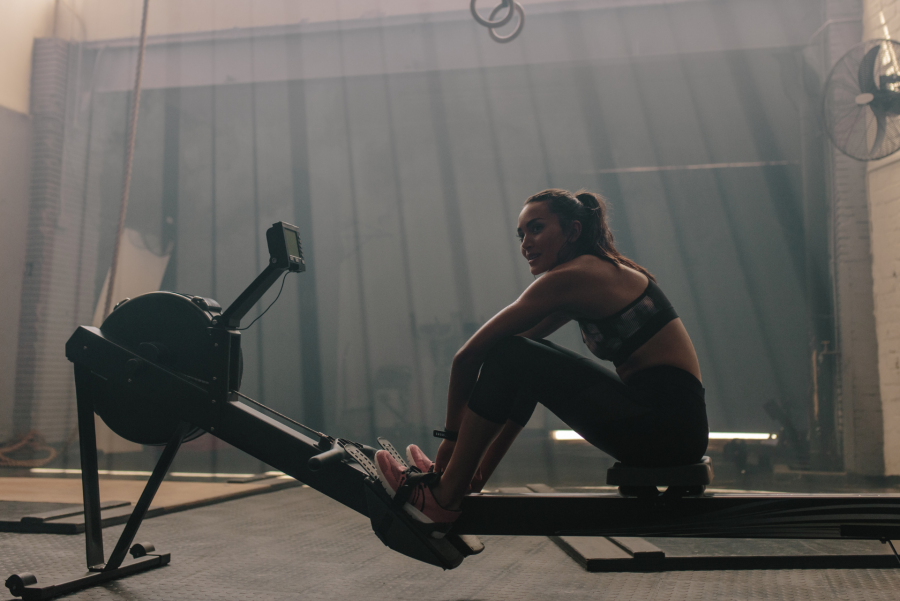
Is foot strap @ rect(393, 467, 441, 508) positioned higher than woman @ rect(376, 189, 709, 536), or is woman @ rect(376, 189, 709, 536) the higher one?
woman @ rect(376, 189, 709, 536)

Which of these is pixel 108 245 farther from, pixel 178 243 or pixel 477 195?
pixel 477 195

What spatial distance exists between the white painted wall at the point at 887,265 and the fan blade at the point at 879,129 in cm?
49

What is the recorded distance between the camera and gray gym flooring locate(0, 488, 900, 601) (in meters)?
1.62

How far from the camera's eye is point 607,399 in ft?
4.18

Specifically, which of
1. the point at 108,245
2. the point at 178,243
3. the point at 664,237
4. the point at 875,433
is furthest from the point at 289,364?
the point at 875,433

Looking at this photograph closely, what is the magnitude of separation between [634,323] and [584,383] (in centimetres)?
17

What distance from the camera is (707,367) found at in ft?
12.4

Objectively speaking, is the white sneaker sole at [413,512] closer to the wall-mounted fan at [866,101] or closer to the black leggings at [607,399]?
the black leggings at [607,399]

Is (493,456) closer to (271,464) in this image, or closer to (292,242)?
(271,464)

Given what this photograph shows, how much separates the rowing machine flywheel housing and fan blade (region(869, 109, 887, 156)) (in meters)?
3.01

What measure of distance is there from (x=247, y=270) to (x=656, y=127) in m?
2.81

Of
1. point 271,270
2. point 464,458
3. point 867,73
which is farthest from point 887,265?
point 271,270

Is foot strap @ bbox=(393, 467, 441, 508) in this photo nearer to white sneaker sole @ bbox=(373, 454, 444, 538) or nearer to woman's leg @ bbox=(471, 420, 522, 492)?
white sneaker sole @ bbox=(373, 454, 444, 538)

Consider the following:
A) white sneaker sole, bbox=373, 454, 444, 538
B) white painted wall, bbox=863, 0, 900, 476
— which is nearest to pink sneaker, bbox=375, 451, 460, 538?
white sneaker sole, bbox=373, 454, 444, 538
